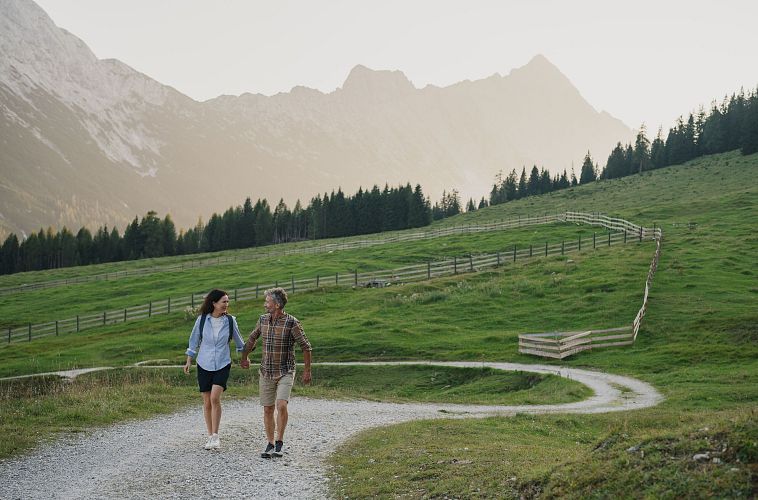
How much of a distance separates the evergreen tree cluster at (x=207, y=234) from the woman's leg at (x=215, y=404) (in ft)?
447

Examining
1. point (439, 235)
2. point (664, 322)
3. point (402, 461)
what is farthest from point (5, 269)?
point (402, 461)

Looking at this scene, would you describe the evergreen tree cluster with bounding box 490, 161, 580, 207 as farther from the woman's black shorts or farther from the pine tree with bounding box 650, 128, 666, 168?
the woman's black shorts

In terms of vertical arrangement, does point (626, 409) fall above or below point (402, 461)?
below

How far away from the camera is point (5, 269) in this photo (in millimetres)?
152625

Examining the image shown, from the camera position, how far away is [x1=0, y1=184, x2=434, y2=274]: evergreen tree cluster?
151000 mm

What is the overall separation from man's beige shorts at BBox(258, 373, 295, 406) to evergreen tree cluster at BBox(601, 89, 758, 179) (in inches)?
5951

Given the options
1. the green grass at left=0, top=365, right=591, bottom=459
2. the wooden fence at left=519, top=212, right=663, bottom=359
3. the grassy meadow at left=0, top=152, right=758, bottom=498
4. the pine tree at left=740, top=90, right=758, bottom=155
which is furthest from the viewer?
the pine tree at left=740, top=90, right=758, bottom=155

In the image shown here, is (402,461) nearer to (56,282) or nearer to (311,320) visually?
(311,320)

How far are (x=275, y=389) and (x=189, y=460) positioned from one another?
85.7 inches

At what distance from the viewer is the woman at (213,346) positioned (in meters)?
13.2

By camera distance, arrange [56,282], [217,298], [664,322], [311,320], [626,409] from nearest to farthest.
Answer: [217,298] < [626,409] < [664,322] < [311,320] < [56,282]

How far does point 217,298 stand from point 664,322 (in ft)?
102

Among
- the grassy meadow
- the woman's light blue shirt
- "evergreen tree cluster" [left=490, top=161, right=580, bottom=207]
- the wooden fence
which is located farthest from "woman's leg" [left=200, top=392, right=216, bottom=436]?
"evergreen tree cluster" [left=490, top=161, right=580, bottom=207]

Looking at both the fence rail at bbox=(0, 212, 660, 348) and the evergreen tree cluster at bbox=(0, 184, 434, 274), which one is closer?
the fence rail at bbox=(0, 212, 660, 348)
